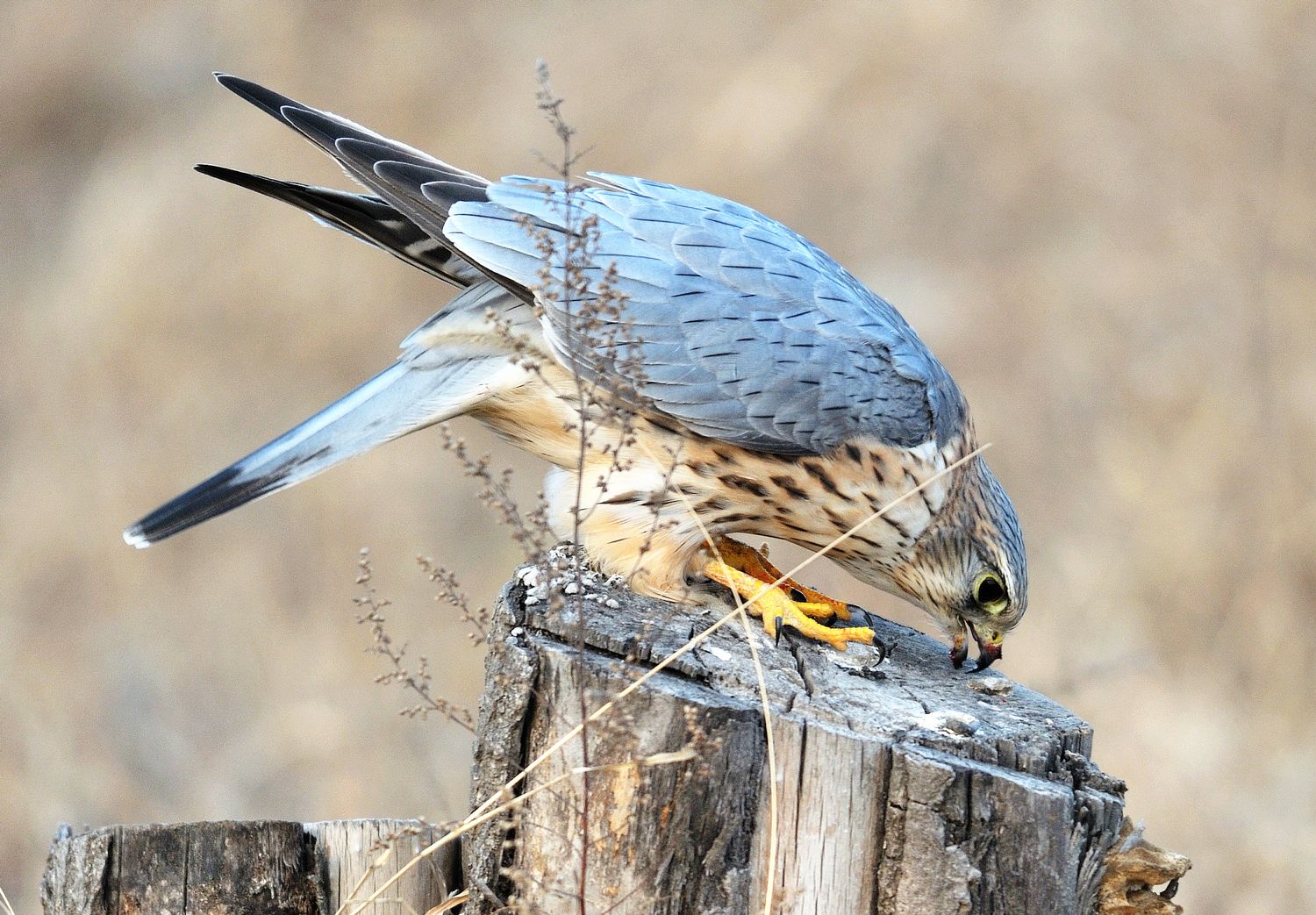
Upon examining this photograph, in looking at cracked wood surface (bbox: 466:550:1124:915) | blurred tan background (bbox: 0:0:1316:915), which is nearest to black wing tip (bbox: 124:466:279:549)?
cracked wood surface (bbox: 466:550:1124:915)

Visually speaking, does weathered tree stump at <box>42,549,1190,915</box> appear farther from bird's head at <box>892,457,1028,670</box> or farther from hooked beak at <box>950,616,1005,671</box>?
bird's head at <box>892,457,1028,670</box>

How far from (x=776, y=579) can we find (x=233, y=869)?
5.13ft

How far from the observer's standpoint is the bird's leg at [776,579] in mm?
3105

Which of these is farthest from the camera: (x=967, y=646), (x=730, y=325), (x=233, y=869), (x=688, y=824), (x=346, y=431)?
(x=967, y=646)

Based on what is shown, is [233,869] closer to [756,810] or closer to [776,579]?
[756,810]

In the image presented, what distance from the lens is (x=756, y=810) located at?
2186 mm

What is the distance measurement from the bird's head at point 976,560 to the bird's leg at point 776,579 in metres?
0.25

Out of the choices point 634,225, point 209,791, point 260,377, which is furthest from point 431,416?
point 260,377

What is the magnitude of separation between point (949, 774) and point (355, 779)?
4410 millimetres

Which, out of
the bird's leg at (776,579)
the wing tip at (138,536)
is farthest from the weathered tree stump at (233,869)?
the bird's leg at (776,579)

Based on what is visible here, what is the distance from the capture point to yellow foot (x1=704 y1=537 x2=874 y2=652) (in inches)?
112

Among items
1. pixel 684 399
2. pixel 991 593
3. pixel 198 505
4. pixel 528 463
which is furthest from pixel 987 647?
pixel 528 463

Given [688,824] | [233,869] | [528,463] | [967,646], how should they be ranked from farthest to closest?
1. [528,463]
2. [967,646]
3. [233,869]
4. [688,824]

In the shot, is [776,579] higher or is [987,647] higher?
[776,579]
